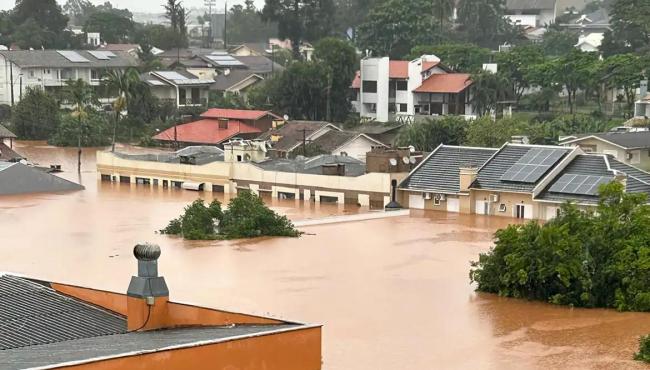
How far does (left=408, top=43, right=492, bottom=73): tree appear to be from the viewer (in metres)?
67.8

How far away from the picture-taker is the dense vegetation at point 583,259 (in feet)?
81.0

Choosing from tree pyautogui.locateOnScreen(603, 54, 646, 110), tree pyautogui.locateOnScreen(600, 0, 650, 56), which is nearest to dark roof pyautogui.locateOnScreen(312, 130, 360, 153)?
tree pyautogui.locateOnScreen(603, 54, 646, 110)

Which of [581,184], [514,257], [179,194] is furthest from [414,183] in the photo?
[514,257]

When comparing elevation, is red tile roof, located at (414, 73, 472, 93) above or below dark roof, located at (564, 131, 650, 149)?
above

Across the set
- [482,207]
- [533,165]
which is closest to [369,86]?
[482,207]

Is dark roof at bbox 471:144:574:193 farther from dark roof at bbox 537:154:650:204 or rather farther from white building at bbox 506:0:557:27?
white building at bbox 506:0:557:27

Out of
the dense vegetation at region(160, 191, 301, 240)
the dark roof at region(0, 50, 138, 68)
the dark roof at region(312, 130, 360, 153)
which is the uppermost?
the dark roof at region(0, 50, 138, 68)

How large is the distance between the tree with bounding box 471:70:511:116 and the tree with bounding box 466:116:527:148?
1068 centimetres

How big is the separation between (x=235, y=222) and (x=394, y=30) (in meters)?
42.6

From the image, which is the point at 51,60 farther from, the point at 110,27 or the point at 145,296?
the point at 145,296

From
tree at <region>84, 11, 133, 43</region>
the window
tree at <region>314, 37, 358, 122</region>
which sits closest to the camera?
tree at <region>314, 37, 358, 122</region>

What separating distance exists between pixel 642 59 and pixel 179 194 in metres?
23.8

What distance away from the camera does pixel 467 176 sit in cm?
3806

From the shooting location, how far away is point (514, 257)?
25.5 m
